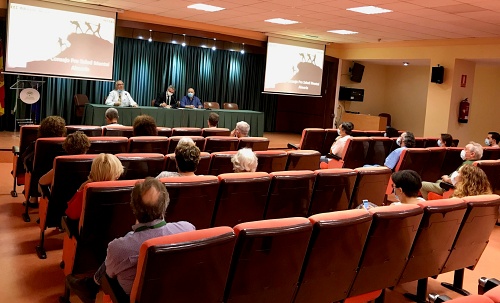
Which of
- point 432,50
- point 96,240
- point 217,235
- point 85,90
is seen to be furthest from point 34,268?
point 432,50

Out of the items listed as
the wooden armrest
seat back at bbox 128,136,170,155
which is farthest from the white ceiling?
the wooden armrest

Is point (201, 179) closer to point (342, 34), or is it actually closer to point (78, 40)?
point (78, 40)

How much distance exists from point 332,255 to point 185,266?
1009 mm

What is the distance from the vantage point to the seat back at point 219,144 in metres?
6.09

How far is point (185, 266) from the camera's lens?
2.21 metres

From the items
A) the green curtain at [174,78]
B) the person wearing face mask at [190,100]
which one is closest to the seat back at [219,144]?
the person wearing face mask at [190,100]

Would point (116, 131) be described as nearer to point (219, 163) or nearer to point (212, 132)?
point (212, 132)

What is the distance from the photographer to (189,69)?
588 inches

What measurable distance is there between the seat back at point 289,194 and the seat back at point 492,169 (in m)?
2.96

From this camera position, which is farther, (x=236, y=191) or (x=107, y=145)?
(x=107, y=145)

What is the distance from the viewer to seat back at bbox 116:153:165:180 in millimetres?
4121

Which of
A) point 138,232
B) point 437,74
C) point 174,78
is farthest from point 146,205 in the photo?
point 174,78

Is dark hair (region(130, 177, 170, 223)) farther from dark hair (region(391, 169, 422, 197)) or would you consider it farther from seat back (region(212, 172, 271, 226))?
dark hair (region(391, 169, 422, 197))

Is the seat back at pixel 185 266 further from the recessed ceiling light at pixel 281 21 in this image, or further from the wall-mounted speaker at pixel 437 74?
the wall-mounted speaker at pixel 437 74
